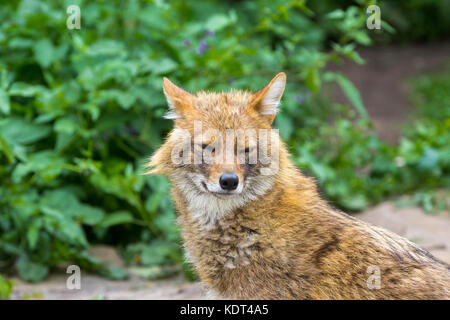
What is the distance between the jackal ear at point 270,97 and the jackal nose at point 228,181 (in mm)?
653

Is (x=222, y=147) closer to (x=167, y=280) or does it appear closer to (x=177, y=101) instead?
(x=177, y=101)

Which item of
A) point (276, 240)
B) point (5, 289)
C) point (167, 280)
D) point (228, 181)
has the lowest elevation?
point (167, 280)

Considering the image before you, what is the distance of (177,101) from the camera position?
14.7 ft

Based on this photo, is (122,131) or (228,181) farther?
(122,131)

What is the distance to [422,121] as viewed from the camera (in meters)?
10.5

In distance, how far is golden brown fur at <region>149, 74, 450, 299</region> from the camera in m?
4.00

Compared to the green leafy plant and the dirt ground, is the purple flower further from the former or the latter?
the green leafy plant

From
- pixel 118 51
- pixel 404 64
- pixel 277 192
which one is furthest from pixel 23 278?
pixel 404 64

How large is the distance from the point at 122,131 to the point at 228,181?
3.29 m

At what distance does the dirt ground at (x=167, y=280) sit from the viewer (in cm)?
574

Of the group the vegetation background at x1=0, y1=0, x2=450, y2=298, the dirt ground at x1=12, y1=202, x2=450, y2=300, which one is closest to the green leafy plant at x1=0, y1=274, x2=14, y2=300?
the vegetation background at x1=0, y1=0, x2=450, y2=298

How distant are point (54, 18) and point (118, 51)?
84 centimetres

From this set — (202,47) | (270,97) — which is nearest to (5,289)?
(270,97)
